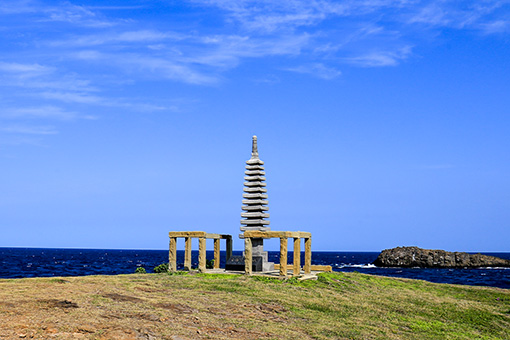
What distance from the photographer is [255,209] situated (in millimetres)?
35344

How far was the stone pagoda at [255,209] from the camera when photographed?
34.1m

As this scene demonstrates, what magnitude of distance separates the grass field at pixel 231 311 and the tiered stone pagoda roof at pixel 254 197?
554cm

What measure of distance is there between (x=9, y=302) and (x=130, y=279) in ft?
28.9

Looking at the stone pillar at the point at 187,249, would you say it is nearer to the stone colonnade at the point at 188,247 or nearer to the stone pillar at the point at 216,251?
the stone colonnade at the point at 188,247

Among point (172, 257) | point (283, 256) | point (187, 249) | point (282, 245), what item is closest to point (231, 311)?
point (283, 256)

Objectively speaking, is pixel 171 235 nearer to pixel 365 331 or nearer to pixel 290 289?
pixel 290 289

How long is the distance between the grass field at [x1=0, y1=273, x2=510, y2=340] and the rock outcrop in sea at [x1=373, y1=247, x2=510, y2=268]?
83783mm

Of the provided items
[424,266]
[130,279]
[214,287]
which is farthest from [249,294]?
[424,266]

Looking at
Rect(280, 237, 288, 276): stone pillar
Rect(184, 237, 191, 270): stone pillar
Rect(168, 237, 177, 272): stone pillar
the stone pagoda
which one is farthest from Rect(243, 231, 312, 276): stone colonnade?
Rect(168, 237, 177, 272): stone pillar

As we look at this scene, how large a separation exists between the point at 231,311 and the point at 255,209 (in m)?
16.0

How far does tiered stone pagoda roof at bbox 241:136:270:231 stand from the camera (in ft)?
115

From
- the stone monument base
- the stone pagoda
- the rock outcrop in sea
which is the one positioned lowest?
the rock outcrop in sea

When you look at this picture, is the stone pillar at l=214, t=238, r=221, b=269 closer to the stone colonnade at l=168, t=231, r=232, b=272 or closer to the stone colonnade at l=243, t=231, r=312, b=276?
the stone colonnade at l=168, t=231, r=232, b=272

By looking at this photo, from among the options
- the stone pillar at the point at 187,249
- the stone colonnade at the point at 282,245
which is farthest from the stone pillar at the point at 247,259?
the stone pillar at the point at 187,249
